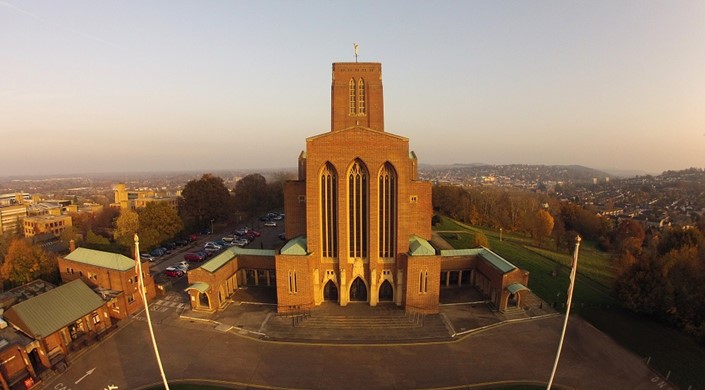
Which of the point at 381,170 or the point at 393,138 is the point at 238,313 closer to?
the point at 381,170

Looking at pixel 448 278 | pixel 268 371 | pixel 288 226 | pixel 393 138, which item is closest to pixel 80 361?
pixel 268 371

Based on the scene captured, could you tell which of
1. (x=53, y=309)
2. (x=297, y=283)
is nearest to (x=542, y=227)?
(x=297, y=283)

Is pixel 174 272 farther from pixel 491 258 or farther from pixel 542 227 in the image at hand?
pixel 542 227

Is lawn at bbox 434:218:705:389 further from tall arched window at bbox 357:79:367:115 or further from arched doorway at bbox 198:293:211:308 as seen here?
arched doorway at bbox 198:293:211:308

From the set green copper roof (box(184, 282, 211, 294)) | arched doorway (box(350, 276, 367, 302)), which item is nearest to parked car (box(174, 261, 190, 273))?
green copper roof (box(184, 282, 211, 294))

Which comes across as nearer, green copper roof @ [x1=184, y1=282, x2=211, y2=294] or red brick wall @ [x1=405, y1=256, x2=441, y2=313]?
red brick wall @ [x1=405, y1=256, x2=441, y2=313]

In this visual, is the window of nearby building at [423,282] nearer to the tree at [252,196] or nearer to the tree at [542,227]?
the tree at [542,227]

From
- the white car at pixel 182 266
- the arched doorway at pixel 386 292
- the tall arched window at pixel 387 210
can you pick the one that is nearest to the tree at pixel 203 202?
the white car at pixel 182 266

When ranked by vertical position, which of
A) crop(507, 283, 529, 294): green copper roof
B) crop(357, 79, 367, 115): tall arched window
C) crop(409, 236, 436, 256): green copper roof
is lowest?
crop(507, 283, 529, 294): green copper roof
